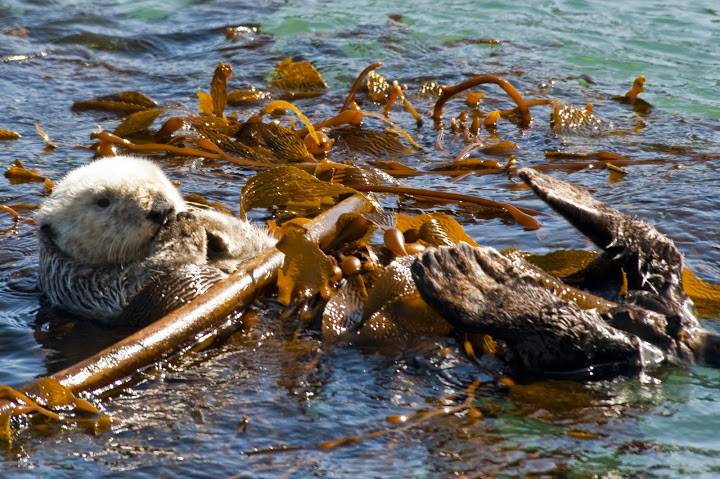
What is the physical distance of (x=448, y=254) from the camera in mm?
3420

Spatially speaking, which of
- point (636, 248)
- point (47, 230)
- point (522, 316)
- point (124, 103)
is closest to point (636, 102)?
point (124, 103)

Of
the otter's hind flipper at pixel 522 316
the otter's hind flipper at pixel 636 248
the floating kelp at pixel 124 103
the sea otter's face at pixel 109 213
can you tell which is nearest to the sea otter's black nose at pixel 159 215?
the sea otter's face at pixel 109 213

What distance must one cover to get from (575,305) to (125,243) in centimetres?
182

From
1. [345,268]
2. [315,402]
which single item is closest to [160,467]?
[315,402]

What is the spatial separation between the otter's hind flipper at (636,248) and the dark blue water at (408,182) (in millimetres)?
290

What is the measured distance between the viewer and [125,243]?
4207 millimetres

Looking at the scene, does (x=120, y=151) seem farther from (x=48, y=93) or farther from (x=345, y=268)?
(x=345, y=268)

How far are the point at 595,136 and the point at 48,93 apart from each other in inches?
160

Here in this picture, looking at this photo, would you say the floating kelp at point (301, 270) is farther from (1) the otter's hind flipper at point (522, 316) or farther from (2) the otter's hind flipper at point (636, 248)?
(2) the otter's hind flipper at point (636, 248)

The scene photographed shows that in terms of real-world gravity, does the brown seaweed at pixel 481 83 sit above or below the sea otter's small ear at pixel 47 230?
above

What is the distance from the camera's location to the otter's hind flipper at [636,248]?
12.1 ft

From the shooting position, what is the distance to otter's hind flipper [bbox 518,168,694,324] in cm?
368

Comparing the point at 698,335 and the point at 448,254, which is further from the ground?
the point at 448,254

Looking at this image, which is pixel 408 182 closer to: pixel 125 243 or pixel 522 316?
pixel 125 243
